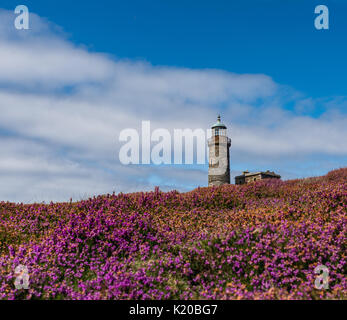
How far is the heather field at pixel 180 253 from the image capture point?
5586 millimetres

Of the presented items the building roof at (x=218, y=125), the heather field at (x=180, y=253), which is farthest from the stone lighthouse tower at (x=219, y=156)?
the heather field at (x=180, y=253)

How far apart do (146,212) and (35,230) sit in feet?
10.3

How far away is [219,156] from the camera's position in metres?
48.9

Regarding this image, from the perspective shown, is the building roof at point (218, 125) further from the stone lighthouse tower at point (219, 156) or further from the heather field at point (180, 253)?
the heather field at point (180, 253)

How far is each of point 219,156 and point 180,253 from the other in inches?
1673

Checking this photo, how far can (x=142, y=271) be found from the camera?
6.06 meters

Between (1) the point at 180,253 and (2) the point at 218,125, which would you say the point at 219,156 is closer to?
(2) the point at 218,125

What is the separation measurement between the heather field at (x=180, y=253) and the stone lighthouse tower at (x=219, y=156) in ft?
122

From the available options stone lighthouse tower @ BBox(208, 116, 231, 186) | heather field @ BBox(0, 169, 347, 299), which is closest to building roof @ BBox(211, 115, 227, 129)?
stone lighthouse tower @ BBox(208, 116, 231, 186)

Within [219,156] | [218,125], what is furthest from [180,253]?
[218,125]

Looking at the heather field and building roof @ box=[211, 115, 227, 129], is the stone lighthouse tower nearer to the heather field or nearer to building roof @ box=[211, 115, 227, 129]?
building roof @ box=[211, 115, 227, 129]
